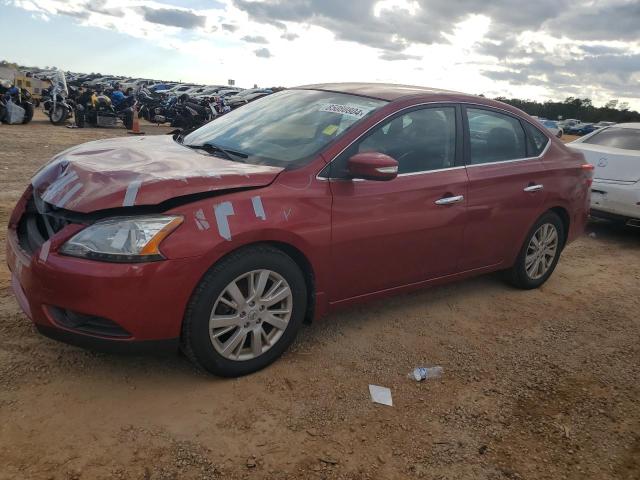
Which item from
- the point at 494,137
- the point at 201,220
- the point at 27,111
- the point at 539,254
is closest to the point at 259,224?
the point at 201,220

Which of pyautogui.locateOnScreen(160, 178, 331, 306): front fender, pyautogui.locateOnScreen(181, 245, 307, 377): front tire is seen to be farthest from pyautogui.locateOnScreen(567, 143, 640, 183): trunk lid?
pyautogui.locateOnScreen(181, 245, 307, 377): front tire

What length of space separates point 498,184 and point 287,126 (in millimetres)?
1692

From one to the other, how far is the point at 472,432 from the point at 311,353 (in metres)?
1.10

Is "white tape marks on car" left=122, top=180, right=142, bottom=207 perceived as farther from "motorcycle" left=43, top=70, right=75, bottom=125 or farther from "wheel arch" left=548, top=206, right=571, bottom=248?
"motorcycle" left=43, top=70, right=75, bottom=125

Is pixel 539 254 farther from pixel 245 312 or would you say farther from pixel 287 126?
pixel 245 312

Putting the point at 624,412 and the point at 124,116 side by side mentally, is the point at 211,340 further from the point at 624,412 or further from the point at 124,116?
the point at 124,116

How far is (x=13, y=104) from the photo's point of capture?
48.5ft

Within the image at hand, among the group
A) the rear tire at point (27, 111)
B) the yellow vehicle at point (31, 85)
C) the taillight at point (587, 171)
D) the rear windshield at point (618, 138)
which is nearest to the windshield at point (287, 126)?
the taillight at point (587, 171)

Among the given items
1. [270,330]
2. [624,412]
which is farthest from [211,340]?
[624,412]

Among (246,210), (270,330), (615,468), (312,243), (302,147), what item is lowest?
(615,468)

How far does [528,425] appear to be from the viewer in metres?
3.02

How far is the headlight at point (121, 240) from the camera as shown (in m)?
2.67

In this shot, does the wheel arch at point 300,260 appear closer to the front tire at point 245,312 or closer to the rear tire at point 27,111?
the front tire at point 245,312

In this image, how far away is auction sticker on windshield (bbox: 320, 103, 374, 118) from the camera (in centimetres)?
367
